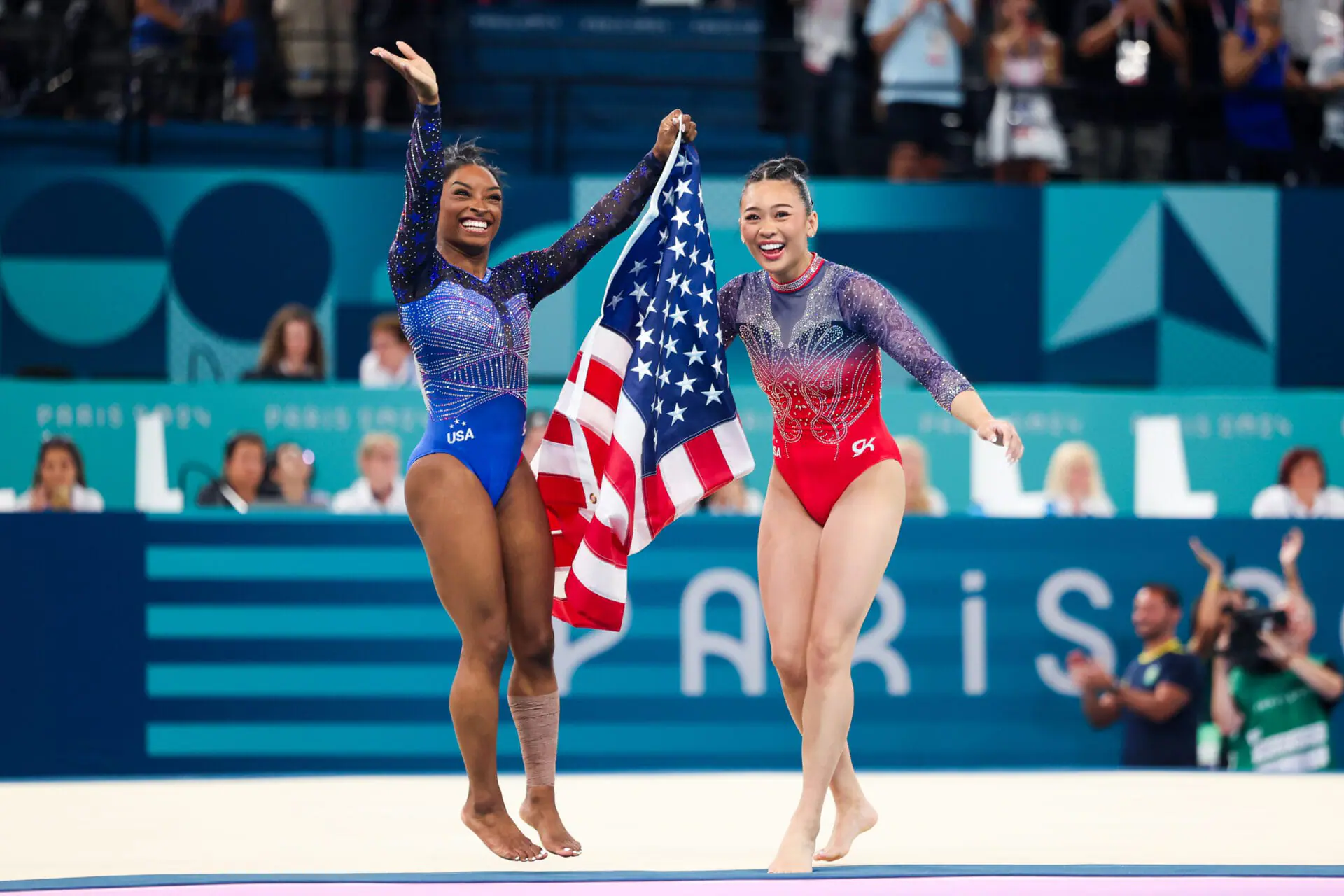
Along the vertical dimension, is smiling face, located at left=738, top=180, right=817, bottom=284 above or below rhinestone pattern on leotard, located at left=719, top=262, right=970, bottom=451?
above

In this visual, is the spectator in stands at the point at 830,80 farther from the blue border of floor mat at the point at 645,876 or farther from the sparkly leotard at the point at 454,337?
the blue border of floor mat at the point at 645,876

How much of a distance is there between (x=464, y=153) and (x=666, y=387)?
940 mm

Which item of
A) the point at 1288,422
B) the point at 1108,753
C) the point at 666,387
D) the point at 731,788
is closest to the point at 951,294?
the point at 1288,422

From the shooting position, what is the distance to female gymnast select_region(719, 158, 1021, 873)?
4.28m

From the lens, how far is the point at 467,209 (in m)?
4.44

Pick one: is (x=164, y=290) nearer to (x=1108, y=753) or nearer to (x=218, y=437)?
(x=218, y=437)

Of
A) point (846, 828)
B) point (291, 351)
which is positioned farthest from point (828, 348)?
point (291, 351)

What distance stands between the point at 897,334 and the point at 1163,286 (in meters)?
5.23

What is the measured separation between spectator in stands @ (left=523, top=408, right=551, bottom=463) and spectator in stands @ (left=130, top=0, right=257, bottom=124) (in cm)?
300

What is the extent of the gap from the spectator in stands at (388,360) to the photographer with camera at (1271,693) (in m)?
4.24

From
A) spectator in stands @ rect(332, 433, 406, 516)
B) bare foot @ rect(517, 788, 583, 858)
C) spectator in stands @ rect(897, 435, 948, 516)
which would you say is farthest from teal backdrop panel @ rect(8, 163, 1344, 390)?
bare foot @ rect(517, 788, 583, 858)

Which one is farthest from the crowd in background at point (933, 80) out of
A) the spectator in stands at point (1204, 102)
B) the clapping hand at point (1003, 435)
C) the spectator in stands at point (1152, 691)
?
the clapping hand at point (1003, 435)

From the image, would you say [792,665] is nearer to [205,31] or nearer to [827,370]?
[827,370]

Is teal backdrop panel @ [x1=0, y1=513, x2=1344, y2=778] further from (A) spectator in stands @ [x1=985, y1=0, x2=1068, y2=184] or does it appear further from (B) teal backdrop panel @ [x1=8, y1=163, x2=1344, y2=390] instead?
(A) spectator in stands @ [x1=985, y1=0, x2=1068, y2=184]
